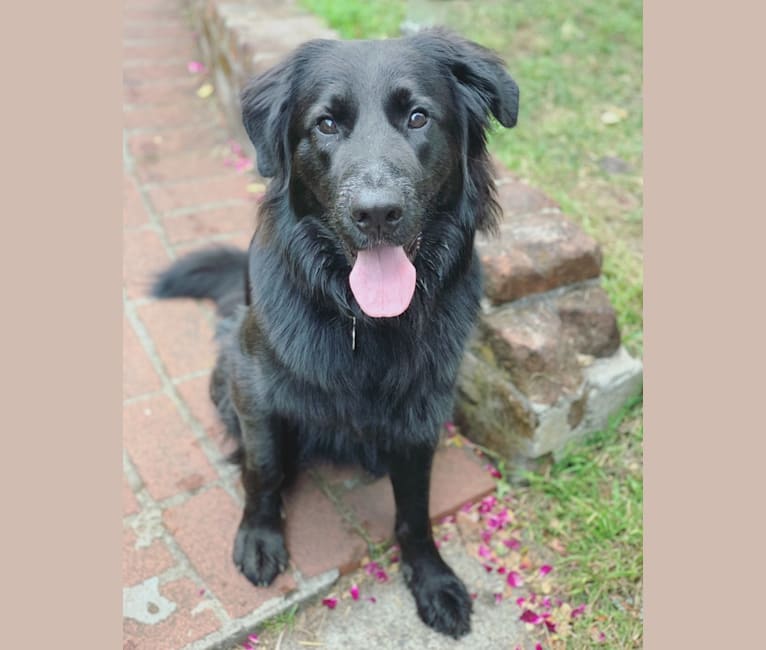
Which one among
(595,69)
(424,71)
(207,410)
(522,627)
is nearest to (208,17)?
(595,69)

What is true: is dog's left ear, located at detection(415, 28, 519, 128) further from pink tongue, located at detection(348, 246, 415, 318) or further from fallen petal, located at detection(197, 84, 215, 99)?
fallen petal, located at detection(197, 84, 215, 99)

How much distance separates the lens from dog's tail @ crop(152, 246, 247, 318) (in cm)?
321

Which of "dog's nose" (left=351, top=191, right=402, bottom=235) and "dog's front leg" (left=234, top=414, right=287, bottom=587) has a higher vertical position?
"dog's nose" (left=351, top=191, right=402, bottom=235)

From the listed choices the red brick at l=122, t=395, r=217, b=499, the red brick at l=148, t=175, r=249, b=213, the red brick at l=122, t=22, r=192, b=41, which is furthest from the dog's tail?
the red brick at l=122, t=22, r=192, b=41

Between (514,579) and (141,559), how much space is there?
1200 millimetres

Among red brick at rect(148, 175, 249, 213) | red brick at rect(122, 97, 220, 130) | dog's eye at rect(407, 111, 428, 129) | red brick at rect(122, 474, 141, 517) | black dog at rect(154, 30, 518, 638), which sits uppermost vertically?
dog's eye at rect(407, 111, 428, 129)

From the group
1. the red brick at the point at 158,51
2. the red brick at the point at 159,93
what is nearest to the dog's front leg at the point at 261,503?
the red brick at the point at 159,93

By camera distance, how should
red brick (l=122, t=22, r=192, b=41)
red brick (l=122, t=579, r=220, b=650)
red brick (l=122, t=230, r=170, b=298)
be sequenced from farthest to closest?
red brick (l=122, t=22, r=192, b=41)
red brick (l=122, t=230, r=170, b=298)
red brick (l=122, t=579, r=220, b=650)

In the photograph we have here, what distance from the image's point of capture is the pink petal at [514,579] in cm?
249

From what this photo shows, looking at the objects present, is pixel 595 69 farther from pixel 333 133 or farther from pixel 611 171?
pixel 333 133

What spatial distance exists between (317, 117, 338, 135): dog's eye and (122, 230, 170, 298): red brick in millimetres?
1671

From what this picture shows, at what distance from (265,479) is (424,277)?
→ 85 cm

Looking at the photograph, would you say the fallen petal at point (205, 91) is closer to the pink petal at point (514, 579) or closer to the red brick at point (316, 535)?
the red brick at point (316, 535)

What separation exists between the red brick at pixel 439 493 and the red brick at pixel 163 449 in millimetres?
549
